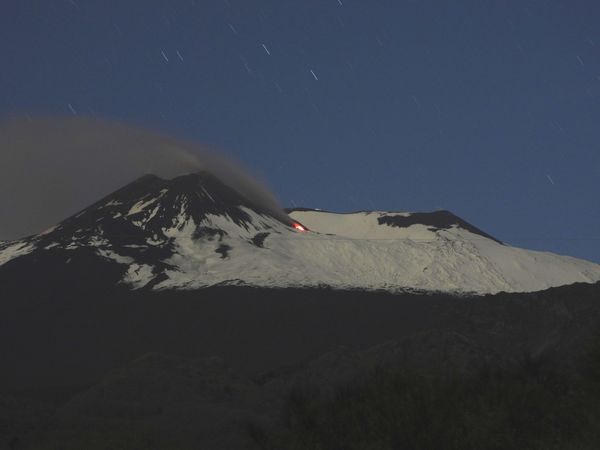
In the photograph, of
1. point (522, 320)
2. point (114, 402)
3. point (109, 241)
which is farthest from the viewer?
point (109, 241)

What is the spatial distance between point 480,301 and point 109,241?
108662 millimetres

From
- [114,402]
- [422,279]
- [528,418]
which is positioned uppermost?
[422,279]

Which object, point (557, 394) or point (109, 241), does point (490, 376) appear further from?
point (109, 241)

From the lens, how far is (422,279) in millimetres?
199000

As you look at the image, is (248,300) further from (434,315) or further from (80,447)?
(80,447)

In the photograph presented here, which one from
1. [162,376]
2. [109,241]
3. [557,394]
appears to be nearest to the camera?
[557,394]

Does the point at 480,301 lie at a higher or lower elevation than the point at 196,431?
higher

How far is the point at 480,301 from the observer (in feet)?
349

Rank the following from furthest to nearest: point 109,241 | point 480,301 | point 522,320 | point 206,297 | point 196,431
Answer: point 109,241
point 206,297
point 480,301
point 522,320
point 196,431

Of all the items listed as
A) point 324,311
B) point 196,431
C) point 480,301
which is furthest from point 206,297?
point 196,431

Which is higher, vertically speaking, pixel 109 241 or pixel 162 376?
pixel 109 241

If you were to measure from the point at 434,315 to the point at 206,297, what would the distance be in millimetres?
42450

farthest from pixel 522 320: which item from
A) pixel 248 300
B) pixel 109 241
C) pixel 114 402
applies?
pixel 109 241

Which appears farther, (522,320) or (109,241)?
(109,241)
